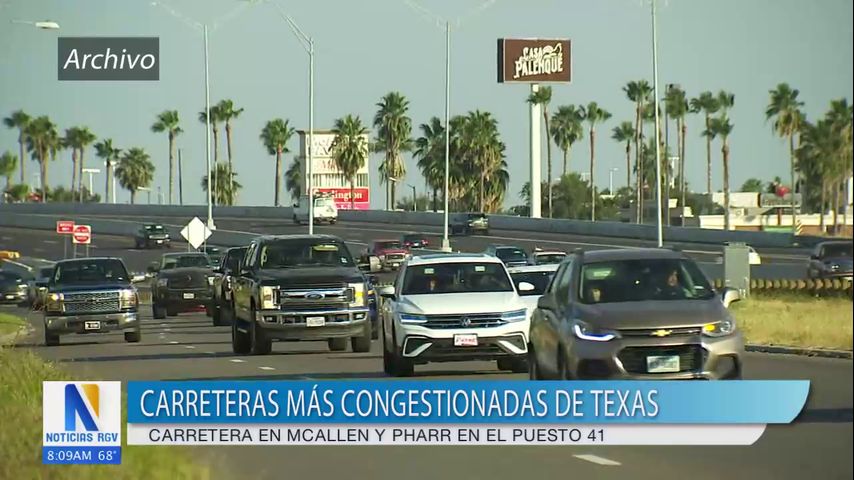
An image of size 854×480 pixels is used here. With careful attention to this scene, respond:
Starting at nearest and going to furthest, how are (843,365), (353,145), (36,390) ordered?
(843,365) < (353,145) < (36,390)

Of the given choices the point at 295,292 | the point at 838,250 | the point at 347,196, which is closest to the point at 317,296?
the point at 295,292

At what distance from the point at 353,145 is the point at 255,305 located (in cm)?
215

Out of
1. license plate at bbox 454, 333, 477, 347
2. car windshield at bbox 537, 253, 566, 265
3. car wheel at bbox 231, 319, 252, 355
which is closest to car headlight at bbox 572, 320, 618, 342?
car windshield at bbox 537, 253, 566, 265

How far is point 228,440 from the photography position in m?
10.4

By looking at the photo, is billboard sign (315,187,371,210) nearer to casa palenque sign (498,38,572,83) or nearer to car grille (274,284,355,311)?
casa palenque sign (498,38,572,83)

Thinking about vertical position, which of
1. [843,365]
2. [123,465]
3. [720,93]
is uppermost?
[720,93]

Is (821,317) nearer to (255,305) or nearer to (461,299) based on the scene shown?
(255,305)

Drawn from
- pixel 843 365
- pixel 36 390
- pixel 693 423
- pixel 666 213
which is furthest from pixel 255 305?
pixel 843 365

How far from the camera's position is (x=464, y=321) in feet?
53.8

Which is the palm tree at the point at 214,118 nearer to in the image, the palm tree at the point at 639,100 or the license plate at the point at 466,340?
the palm tree at the point at 639,100

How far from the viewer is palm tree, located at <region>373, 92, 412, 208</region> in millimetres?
11941

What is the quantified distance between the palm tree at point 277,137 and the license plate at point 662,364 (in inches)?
140

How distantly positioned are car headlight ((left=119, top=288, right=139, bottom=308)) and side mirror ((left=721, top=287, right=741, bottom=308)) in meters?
8.98

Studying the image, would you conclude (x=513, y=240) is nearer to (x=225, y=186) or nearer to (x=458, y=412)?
(x=225, y=186)
